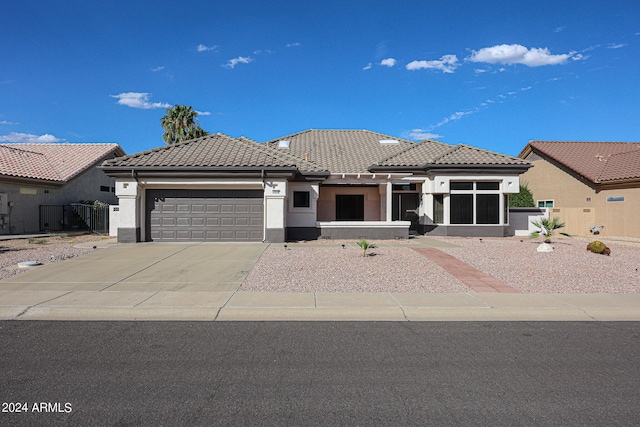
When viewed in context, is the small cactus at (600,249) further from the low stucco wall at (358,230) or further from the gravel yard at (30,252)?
the gravel yard at (30,252)

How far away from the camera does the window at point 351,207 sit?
2214 centimetres

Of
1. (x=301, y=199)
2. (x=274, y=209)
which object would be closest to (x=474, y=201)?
(x=301, y=199)

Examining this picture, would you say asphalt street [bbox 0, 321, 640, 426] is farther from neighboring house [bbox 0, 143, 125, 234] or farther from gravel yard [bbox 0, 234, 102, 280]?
neighboring house [bbox 0, 143, 125, 234]

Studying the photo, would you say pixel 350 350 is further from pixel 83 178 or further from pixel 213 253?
pixel 83 178

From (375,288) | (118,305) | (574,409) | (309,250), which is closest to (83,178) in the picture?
(309,250)

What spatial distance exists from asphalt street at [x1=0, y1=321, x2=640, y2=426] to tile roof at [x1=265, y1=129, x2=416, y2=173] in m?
15.3

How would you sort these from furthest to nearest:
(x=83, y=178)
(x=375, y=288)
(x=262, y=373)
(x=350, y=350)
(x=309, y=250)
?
1. (x=83, y=178)
2. (x=309, y=250)
3. (x=375, y=288)
4. (x=350, y=350)
5. (x=262, y=373)

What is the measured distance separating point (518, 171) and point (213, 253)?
1571 centimetres

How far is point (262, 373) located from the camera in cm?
456

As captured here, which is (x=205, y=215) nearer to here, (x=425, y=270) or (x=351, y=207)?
(x=351, y=207)

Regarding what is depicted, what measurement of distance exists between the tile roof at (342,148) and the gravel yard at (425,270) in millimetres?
8377

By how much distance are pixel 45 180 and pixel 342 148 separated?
17.7m

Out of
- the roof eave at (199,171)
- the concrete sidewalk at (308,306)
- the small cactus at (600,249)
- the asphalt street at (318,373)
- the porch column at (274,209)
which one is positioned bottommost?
the asphalt street at (318,373)

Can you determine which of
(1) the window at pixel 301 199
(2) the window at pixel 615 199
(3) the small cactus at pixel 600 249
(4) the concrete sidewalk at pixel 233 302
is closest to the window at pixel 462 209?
(3) the small cactus at pixel 600 249
